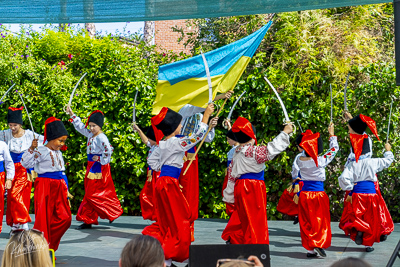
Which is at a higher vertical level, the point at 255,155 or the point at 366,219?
the point at 255,155

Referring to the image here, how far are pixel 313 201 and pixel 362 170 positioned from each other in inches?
35.4

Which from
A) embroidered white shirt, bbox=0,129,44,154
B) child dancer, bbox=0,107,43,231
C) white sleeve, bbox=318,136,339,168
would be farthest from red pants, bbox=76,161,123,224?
white sleeve, bbox=318,136,339,168

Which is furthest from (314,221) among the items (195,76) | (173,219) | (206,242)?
(195,76)

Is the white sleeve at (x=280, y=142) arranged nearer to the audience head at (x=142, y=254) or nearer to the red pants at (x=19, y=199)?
the audience head at (x=142, y=254)

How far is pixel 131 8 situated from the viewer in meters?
4.12

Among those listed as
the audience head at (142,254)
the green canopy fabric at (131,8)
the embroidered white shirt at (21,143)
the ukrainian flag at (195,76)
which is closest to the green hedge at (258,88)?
the embroidered white shirt at (21,143)

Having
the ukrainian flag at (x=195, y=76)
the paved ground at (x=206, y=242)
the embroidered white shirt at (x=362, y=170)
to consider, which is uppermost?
the ukrainian flag at (x=195, y=76)

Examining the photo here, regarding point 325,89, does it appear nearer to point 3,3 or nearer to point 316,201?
point 316,201

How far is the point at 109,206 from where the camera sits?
823 centimetres

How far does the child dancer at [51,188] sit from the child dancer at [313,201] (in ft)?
9.25

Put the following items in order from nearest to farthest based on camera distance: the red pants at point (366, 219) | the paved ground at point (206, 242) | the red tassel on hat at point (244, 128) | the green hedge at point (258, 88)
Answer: the red tassel on hat at point (244, 128) < the paved ground at point (206, 242) < the red pants at point (366, 219) < the green hedge at point (258, 88)

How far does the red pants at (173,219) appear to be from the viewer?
551cm

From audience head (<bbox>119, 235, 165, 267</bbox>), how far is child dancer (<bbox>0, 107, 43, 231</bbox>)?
566 cm

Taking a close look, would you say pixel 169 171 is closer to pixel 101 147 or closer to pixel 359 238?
pixel 101 147
